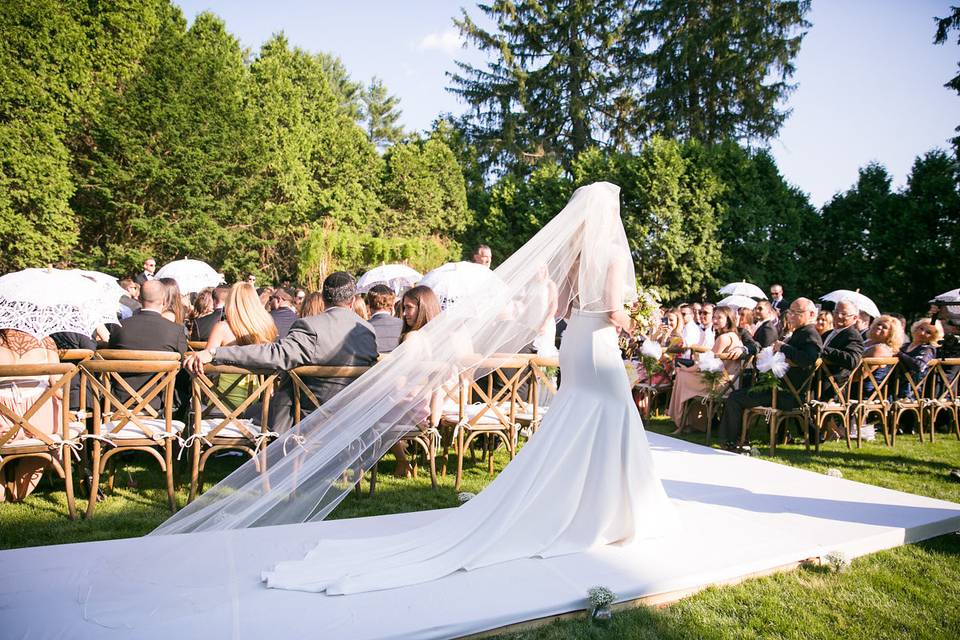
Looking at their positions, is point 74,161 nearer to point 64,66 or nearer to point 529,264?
point 64,66

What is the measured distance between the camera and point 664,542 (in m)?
4.07

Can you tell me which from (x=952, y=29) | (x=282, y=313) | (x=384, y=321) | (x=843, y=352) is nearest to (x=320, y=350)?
(x=384, y=321)

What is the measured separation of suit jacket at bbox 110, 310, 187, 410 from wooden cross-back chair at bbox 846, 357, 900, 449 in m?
7.52

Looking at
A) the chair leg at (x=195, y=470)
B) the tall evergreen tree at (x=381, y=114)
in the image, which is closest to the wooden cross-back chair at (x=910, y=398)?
the chair leg at (x=195, y=470)

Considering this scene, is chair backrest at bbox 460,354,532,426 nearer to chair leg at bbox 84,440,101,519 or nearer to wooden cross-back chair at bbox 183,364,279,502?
wooden cross-back chair at bbox 183,364,279,502

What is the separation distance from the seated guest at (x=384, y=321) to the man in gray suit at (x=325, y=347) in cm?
122

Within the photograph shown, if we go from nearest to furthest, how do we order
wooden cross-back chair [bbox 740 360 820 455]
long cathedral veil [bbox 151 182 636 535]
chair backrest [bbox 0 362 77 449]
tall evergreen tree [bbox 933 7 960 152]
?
1. long cathedral veil [bbox 151 182 636 535]
2. chair backrest [bbox 0 362 77 449]
3. wooden cross-back chair [bbox 740 360 820 455]
4. tall evergreen tree [bbox 933 7 960 152]

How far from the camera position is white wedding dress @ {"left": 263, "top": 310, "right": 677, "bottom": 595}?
3598 mm

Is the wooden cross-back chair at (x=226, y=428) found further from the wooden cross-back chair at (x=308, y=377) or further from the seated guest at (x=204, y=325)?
the seated guest at (x=204, y=325)

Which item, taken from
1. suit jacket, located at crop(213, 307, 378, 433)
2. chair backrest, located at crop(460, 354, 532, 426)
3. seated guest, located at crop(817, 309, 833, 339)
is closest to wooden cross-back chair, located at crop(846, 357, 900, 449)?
seated guest, located at crop(817, 309, 833, 339)

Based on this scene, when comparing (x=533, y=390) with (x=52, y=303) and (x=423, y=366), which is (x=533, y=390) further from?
(x=52, y=303)

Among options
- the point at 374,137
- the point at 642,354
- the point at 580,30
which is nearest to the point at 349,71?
the point at 374,137

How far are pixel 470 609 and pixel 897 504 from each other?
3967 mm

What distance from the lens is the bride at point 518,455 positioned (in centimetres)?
364
